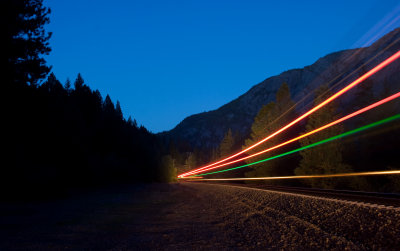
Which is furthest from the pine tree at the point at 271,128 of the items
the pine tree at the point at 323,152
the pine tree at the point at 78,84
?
the pine tree at the point at 78,84

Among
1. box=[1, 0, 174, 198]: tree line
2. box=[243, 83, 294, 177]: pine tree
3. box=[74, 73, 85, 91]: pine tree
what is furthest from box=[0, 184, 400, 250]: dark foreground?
box=[74, 73, 85, 91]: pine tree

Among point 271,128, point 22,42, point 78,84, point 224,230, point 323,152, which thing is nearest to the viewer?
point 224,230

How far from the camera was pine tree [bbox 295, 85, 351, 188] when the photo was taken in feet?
74.0

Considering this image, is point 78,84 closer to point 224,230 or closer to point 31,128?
point 31,128

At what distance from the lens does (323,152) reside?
915 inches

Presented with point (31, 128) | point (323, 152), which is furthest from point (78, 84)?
point (323, 152)

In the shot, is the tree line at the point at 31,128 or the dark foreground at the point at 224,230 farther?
the tree line at the point at 31,128

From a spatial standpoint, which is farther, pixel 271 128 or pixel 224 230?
pixel 271 128

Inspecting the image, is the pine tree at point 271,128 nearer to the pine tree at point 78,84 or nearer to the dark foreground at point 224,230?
the dark foreground at point 224,230

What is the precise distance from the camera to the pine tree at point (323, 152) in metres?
22.6

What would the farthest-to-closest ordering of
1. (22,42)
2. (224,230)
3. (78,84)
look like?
1. (78,84)
2. (22,42)
3. (224,230)

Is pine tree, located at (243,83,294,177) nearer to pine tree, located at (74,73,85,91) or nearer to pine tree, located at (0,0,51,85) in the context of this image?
pine tree, located at (0,0,51,85)

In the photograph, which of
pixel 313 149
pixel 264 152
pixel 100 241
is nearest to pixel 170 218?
pixel 100 241

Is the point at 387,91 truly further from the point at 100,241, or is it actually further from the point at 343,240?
the point at 100,241
